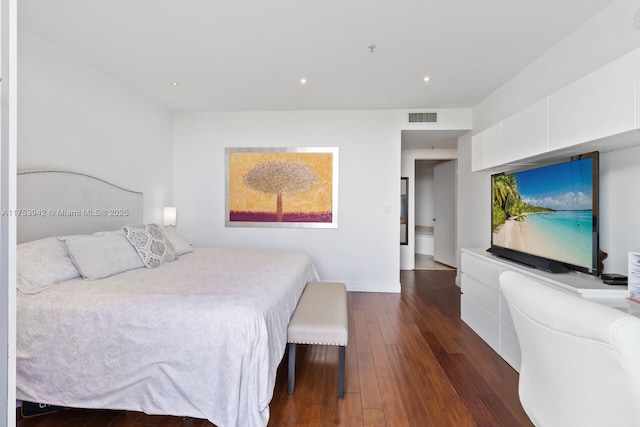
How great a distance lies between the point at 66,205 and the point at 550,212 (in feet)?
13.3

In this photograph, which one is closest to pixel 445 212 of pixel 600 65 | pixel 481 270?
pixel 481 270

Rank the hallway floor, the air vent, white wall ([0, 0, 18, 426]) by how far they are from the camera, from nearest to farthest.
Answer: white wall ([0, 0, 18, 426]) < the air vent < the hallway floor

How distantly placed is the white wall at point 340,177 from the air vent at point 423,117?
0.16 m

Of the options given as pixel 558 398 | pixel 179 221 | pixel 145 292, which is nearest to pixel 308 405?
pixel 145 292

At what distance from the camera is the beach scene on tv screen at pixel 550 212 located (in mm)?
1872

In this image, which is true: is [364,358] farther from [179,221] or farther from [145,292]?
[179,221]

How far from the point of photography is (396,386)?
1.89 m

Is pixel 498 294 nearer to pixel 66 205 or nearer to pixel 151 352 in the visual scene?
pixel 151 352

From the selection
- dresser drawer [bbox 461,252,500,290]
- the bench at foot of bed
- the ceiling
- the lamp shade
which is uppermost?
the ceiling

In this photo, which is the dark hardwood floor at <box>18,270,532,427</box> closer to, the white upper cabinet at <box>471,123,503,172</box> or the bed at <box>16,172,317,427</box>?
the bed at <box>16,172,317,427</box>

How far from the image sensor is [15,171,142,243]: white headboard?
2.12 metres

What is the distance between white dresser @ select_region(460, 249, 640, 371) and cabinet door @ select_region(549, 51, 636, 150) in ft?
2.90

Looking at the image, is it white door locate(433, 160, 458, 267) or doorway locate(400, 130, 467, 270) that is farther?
white door locate(433, 160, 458, 267)

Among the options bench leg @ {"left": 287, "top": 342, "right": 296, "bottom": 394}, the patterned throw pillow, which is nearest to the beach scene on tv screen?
bench leg @ {"left": 287, "top": 342, "right": 296, "bottom": 394}
